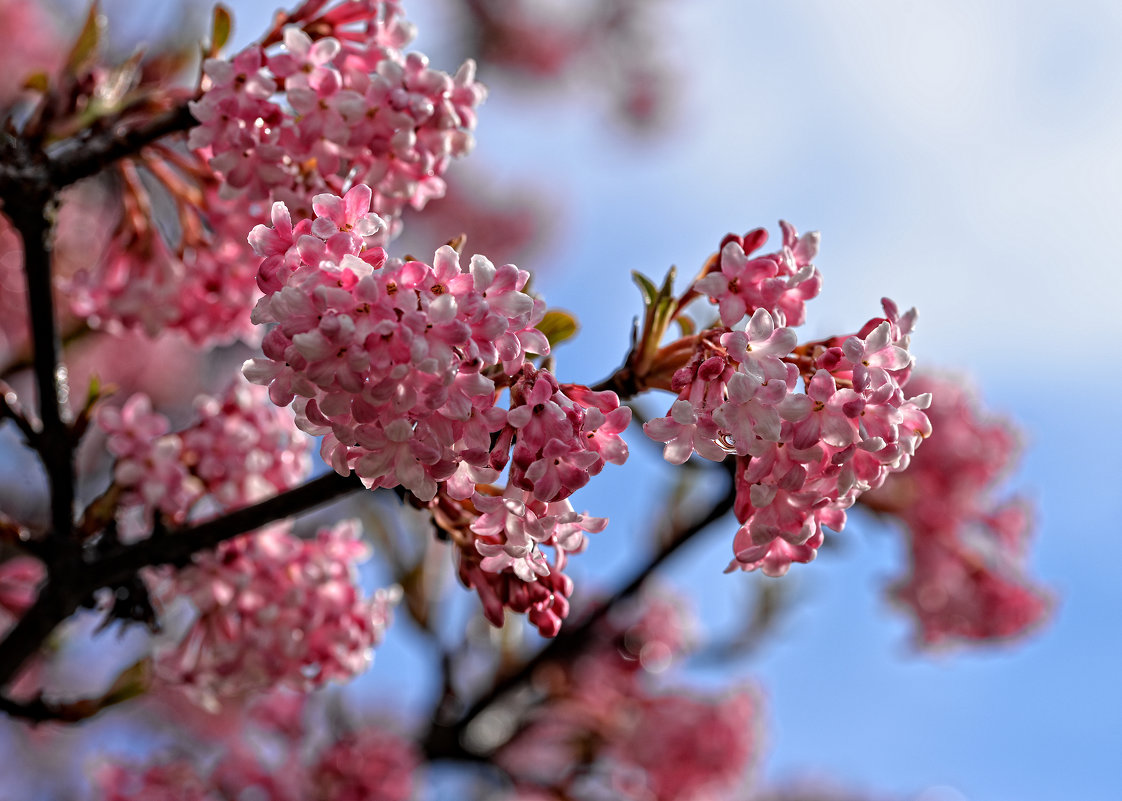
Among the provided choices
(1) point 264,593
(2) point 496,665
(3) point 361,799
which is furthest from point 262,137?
(2) point 496,665

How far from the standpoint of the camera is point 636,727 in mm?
4254

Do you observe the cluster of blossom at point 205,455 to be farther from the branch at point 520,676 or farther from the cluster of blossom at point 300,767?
the branch at point 520,676

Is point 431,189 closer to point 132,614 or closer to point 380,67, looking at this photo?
point 380,67

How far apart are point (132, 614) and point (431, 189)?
100cm

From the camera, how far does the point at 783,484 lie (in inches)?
49.3

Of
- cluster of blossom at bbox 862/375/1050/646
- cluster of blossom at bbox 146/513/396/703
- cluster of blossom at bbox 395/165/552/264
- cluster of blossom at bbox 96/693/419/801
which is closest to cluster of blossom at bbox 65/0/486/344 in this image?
cluster of blossom at bbox 146/513/396/703

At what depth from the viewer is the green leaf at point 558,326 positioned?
5.00 ft

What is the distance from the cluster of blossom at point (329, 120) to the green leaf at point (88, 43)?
0.51 metres

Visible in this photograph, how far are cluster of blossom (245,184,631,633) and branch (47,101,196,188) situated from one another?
769 mm

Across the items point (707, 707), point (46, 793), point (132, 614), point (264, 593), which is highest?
point (707, 707)

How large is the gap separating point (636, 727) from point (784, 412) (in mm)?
3371

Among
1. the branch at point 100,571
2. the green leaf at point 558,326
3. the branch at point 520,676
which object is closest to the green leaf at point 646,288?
the green leaf at point 558,326

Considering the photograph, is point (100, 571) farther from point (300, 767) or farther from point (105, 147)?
point (300, 767)

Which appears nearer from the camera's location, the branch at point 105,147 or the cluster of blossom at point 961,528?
the branch at point 105,147
